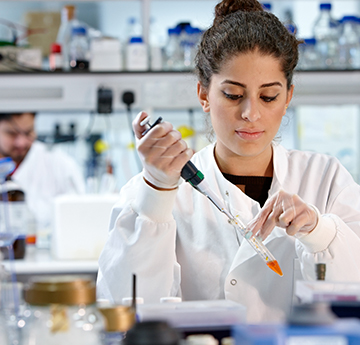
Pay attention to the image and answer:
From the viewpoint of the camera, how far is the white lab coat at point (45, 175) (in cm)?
355

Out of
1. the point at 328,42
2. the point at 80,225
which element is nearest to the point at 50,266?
the point at 80,225

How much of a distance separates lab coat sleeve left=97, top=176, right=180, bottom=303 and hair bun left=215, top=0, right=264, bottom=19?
0.59 metres

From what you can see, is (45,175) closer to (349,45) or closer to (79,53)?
(79,53)

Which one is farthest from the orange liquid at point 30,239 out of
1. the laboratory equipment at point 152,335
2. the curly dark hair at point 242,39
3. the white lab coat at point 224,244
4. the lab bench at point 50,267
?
the laboratory equipment at point 152,335

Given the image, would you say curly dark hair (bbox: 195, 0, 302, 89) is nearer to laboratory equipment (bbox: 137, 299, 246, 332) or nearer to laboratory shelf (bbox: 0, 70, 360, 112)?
laboratory equipment (bbox: 137, 299, 246, 332)

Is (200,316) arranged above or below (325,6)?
below

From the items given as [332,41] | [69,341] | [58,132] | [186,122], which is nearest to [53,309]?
[69,341]

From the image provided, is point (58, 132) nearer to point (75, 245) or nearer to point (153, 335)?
point (75, 245)

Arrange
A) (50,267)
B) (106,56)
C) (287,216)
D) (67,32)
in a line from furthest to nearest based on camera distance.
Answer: (67,32) → (106,56) → (50,267) → (287,216)

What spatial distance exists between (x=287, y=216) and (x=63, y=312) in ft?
2.04

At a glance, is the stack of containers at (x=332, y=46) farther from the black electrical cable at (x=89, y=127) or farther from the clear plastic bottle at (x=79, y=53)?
the black electrical cable at (x=89, y=127)

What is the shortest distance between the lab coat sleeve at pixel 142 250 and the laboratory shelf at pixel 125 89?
1.36 meters

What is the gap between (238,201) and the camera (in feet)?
4.58

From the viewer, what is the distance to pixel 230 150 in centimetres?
148
